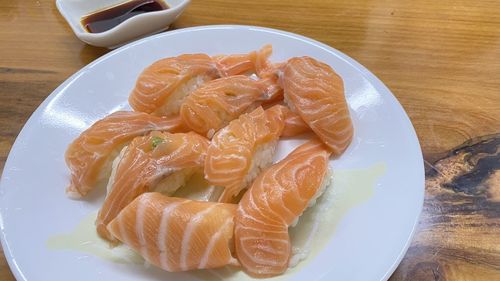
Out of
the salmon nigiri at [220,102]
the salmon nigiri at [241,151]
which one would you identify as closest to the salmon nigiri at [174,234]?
the salmon nigiri at [241,151]

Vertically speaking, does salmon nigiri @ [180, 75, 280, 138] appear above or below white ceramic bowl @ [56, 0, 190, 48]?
below

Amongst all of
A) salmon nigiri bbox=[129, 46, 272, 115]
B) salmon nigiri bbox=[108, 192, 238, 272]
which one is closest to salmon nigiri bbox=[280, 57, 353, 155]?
salmon nigiri bbox=[129, 46, 272, 115]

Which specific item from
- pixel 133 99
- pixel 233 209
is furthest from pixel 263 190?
pixel 133 99

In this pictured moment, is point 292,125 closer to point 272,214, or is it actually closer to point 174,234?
point 272,214

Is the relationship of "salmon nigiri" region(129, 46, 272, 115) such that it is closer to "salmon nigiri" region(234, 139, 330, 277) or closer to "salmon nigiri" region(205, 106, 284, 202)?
"salmon nigiri" region(205, 106, 284, 202)

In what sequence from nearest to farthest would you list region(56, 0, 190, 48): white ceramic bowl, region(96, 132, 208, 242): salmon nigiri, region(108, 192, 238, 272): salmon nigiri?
1. region(108, 192, 238, 272): salmon nigiri
2. region(96, 132, 208, 242): salmon nigiri
3. region(56, 0, 190, 48): white ceramic bowl

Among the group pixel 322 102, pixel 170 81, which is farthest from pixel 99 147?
pixel 322 102
